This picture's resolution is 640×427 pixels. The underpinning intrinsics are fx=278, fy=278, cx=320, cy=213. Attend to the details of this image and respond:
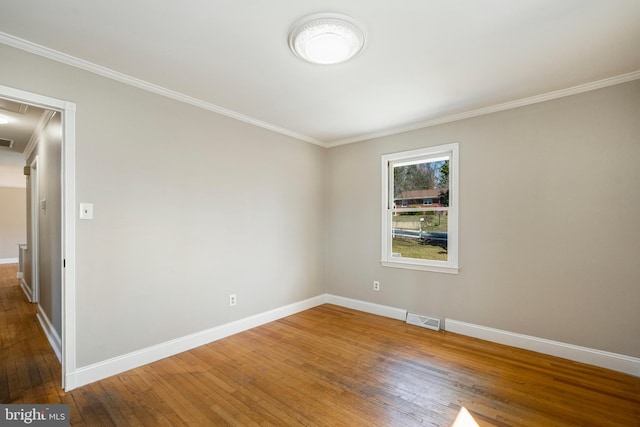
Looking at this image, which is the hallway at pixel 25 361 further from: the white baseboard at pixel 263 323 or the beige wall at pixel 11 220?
the beige wall at pixel 11 220

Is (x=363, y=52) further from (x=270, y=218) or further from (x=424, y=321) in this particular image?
(x=424, y=321)

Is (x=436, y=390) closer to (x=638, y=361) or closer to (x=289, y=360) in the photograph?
(x=289, y=360)

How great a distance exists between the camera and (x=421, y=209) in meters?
3.71

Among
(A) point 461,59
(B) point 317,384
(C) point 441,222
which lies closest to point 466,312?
(C) point 441,222

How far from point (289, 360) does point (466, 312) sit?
2.11 metres

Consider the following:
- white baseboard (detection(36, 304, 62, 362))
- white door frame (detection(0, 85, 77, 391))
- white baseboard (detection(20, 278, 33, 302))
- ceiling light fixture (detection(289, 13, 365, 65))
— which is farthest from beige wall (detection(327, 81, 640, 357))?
white baseboard (detection(20, 278, 33, 302))

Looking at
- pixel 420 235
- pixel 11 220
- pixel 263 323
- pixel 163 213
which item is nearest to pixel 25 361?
pixel 163 213

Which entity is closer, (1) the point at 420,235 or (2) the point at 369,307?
(1) the point at 420,235

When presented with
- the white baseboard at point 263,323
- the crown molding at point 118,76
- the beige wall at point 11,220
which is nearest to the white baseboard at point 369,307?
the white baseboard at point 263,323

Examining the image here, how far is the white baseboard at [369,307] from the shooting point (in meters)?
3.78

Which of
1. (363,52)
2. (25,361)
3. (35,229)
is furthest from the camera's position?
(35,229)

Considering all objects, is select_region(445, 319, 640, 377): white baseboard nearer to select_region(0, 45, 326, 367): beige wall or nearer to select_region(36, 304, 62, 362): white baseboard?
select_region(0, 45, 326, 367): beige wall

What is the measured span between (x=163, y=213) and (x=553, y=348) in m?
4.06

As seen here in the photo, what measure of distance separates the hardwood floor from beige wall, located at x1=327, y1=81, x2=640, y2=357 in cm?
41
